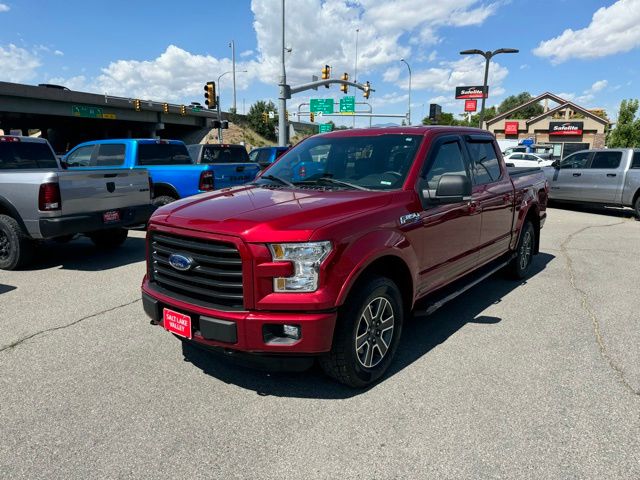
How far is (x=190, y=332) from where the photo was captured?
3025 mm

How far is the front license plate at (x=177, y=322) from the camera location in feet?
10.00

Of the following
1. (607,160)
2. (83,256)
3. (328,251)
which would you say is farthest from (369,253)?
(607,160)

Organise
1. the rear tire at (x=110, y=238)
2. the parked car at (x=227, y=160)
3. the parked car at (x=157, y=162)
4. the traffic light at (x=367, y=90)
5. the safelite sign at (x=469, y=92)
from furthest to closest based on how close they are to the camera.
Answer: the safelite sign at (x=469, y=92) → the traffic light at (x=367, y=90) → the parked car at (x=227, y=160) → the parked car at (x=157, y=162) → the rear tire at (x=110, y=238)

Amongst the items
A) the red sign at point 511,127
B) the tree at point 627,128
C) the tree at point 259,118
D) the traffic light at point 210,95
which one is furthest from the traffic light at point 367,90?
the tree at point 259,118

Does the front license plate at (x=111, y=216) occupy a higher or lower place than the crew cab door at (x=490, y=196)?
lower

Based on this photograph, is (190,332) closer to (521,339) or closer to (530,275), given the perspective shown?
(521,339)

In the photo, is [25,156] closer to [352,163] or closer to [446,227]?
[352,163]

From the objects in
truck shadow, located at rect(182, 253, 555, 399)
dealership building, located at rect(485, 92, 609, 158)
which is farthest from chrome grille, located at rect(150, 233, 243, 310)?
dealership building, located at rect(485, 92, 609, 158)

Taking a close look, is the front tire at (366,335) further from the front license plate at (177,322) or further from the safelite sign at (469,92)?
the safelite sign at (469,92)

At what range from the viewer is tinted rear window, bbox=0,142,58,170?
24.5 feet

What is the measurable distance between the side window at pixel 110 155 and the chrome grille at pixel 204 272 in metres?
7.07

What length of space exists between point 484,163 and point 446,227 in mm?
1496

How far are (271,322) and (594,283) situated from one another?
5122 mm

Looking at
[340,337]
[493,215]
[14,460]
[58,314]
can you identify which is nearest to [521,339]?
[493,215]
